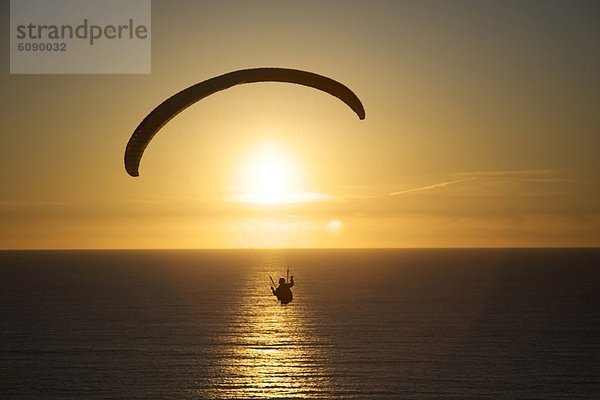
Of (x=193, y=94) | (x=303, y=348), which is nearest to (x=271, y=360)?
(x=303, y=348)

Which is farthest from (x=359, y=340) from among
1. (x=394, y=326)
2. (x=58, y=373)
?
(x=58, y=373)

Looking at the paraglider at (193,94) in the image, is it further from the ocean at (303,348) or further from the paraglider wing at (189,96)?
the ocean at (303,348)

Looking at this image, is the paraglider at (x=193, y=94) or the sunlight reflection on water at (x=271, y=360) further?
the sunlight reflection on water at (x=271, y=360)

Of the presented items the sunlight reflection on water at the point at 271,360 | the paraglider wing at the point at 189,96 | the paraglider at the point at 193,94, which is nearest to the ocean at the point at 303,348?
the sunlight reflection on water at the point at 271,360

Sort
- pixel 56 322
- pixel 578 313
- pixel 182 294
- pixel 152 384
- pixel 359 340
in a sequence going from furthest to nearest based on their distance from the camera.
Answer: pixel 182 294, pixel 578 313, pixel 56 322, pixel 359 340, pixel 152 384

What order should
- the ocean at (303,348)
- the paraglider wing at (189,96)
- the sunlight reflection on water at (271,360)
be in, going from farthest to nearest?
1. the ocean at (303,348)
2. the sunlight reflection on water at (271,360)
3. the paraglider wing at (189,96)

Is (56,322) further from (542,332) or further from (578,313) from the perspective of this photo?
(578,313)

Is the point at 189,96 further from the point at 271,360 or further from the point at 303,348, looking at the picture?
the point at 303,348

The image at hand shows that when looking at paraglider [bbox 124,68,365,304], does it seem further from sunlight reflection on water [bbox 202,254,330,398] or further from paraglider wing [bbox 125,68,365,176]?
sunlight reflection on water [bbox 202,254,330,398]

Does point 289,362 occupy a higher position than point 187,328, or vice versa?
point 187,328
